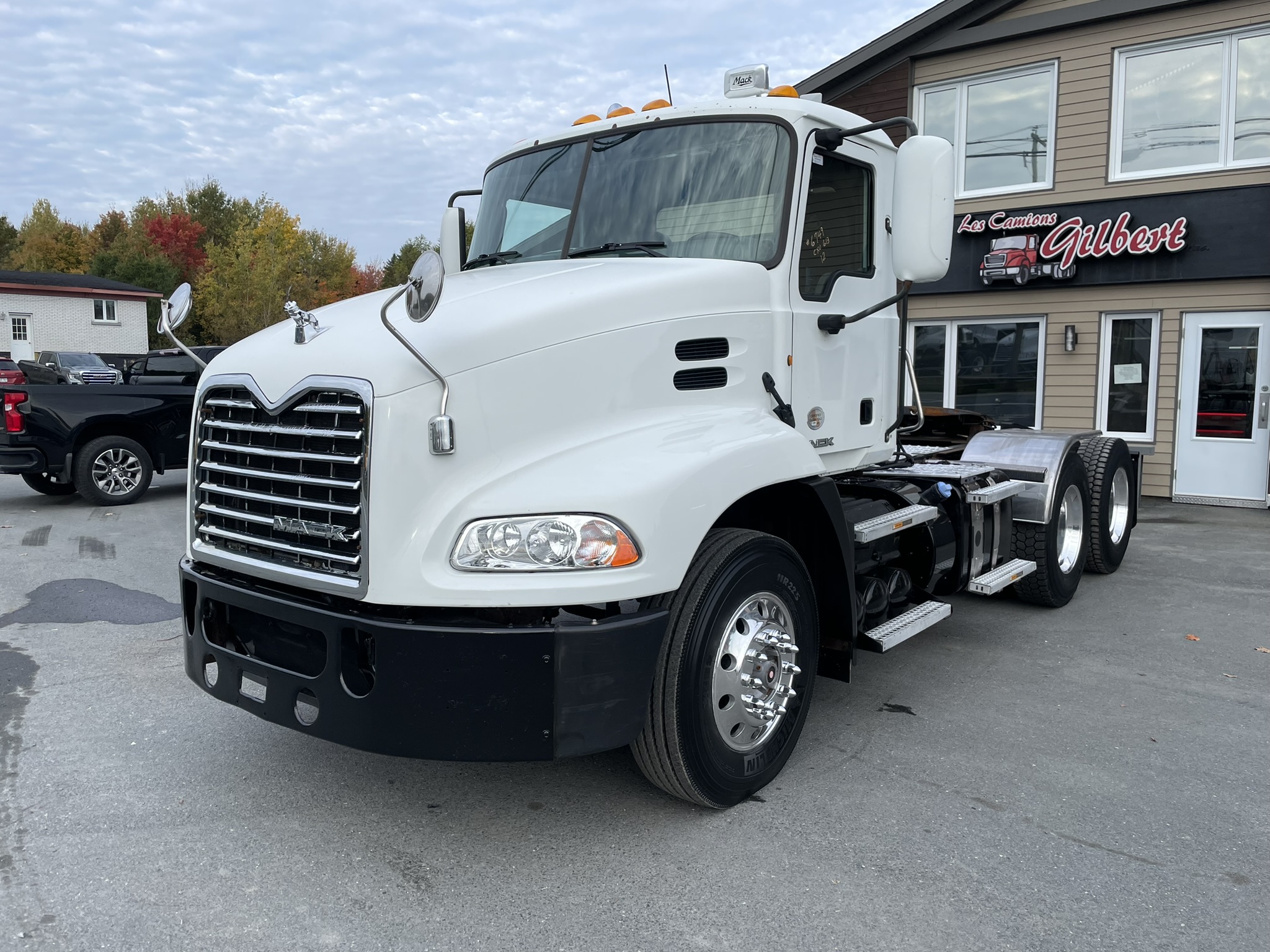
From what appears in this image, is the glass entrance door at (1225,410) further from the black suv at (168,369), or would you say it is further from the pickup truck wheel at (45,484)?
the pickup truck wheel at (45,484)

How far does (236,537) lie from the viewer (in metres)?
3.37

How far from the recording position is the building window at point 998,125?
40.0 feet

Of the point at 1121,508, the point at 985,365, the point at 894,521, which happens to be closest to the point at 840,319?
the point at 894,521

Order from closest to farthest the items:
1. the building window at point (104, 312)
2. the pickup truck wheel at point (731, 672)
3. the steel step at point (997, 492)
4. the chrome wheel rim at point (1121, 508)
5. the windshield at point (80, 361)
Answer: the pickup truck wheel at point (731, 672)
the steel step at point (997, 492)
the chrome wheel rim at point (1121, 508)
the windshield at point (80, 361)
the building window at point (104, 312)

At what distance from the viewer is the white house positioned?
4253 cm

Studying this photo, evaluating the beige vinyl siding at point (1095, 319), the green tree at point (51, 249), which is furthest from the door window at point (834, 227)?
the green tree at point (51, 249)

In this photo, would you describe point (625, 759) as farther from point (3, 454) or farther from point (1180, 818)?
point (3, 454)

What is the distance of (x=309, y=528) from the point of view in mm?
3082

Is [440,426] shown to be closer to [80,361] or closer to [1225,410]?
[1225,410]

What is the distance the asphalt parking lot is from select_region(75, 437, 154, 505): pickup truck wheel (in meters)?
6.24

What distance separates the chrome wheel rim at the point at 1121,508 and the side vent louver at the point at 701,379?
16.7 feet

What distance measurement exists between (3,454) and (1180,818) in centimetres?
1142

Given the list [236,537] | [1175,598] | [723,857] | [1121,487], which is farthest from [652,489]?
[1121,487]

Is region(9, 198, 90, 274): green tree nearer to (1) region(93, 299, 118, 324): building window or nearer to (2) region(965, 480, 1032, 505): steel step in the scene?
(1) region(93, 299, 118, 324): building window
